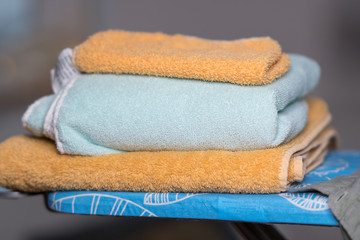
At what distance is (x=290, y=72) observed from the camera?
65 centimetres

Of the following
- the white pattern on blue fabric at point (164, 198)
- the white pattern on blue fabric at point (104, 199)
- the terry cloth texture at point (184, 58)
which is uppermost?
the terry cloth texture at point (184, 58)

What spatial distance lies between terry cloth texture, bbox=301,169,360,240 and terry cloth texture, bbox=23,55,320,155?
0.08 meters

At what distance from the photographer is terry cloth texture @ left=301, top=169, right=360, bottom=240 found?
1.53 feet

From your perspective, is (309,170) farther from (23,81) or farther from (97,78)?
(23,81)

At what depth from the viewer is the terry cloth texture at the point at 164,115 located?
54 centimetres

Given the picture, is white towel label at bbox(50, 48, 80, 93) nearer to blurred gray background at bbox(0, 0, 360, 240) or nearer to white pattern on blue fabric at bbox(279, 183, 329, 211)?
white pattern on blue fabric at bbox(279, 183, 329, 211)

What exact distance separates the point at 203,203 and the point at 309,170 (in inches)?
7.1

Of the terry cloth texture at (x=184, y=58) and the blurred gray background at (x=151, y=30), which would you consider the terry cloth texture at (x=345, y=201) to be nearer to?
the terry cloth texture at (x=184, y=58)

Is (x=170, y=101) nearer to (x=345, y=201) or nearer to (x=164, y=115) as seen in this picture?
(x=164, y=115)

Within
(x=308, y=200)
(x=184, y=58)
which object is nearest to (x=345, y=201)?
(x=308, y=200)

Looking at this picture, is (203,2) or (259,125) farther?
(203,2)

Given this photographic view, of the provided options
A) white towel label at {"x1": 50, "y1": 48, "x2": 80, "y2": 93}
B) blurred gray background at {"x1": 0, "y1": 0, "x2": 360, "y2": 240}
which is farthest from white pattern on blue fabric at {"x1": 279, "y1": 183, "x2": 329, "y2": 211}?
blurred gray background at {"x1": 0, "y1": 0, "x2": 360, "y2": 240}

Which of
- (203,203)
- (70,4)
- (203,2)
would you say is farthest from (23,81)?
(203,203)

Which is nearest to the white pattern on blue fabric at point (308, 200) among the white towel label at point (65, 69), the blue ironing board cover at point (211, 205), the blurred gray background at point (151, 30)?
the blue ironing board cover at point (211, 205)
